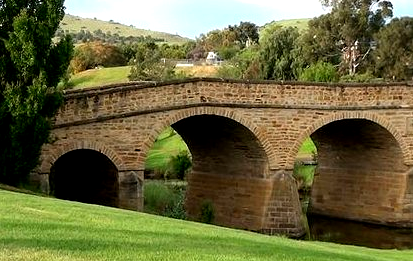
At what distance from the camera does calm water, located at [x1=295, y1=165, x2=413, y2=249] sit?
988 inches

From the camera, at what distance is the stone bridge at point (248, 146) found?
21797mm

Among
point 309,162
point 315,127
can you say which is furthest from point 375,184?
point 309,162

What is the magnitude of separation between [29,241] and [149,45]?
7281cm

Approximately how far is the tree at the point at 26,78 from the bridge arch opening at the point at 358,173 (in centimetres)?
1247

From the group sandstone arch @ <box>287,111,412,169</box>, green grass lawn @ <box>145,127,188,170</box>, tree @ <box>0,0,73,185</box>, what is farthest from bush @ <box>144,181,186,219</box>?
green grass lawn @ <box>145,127,188,170</box>

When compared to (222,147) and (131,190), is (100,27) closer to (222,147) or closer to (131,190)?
(222,147)

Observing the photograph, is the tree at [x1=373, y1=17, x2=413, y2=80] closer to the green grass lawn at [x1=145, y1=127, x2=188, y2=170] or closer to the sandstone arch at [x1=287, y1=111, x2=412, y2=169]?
the green grass lawn at [x1=145, y1=127, x2=188, y2=170]

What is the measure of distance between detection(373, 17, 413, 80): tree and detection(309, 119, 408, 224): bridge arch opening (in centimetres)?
2677

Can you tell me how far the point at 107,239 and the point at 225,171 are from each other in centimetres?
1769

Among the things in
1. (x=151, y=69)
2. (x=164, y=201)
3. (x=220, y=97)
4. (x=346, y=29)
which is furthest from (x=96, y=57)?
(x=220, y=97)

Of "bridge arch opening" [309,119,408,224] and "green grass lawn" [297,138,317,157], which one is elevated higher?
"green grass lawn" [297,138,317,157]

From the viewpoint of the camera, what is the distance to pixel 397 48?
56.2 metres

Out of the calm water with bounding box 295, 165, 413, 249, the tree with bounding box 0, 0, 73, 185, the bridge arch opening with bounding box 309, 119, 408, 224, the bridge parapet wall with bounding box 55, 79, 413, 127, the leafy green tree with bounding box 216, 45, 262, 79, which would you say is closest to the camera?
the tree with bounding box 0, 0, 73, 185

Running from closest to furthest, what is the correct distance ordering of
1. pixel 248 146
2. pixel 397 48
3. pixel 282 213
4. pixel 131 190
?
pixel 131 190 < pixel 282 213 < pixel 248 146 < pixel 397 48
